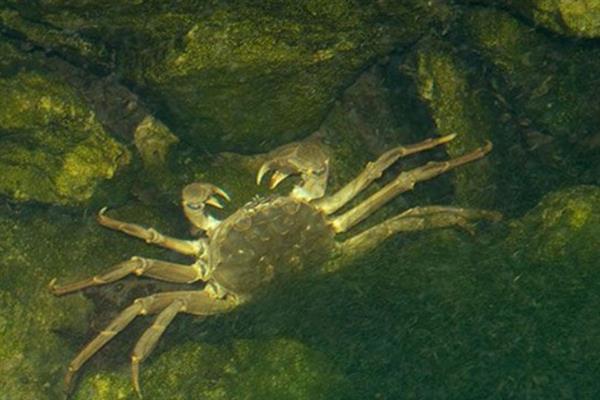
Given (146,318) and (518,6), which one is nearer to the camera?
(518,6)

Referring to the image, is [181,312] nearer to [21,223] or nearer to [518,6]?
[21,223]

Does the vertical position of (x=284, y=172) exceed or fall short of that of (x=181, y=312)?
it exceeds it

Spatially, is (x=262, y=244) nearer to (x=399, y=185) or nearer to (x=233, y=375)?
(x=233, y=375)

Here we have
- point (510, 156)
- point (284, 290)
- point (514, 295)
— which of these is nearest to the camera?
point (514, 295)

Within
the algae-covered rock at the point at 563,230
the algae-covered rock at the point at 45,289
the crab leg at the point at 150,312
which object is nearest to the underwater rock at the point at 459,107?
the algae-covered rock at the point at 563,230

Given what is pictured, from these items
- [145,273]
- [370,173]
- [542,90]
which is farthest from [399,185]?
[145,273]

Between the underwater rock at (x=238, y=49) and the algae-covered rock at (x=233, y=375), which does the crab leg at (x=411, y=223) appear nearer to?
the underwater rock at (x=238, y=49)

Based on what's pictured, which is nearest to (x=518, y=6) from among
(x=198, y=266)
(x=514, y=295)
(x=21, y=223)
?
(x=514, y=295)
